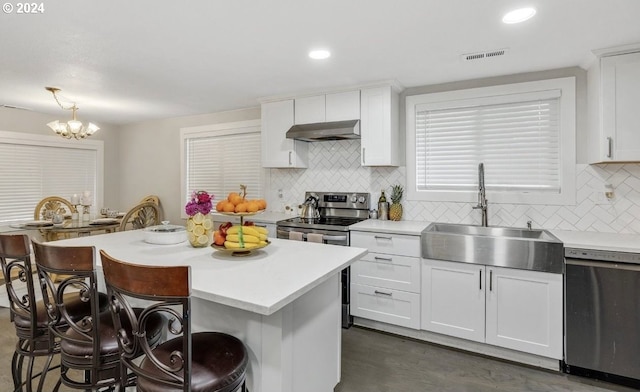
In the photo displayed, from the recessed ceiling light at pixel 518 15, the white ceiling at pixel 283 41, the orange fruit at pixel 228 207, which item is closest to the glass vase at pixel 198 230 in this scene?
the orange fruit at pixel 228 207

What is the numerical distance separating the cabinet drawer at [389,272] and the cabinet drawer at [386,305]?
0.05 m

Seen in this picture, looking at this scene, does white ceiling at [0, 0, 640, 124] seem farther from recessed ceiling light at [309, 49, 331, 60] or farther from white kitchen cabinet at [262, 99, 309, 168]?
white kitchen cabinet at [262, 99, 309, 168]

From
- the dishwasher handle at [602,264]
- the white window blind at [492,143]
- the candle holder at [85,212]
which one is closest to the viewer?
the dishwasher handle at [602,264]

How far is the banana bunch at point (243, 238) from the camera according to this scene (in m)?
1.69

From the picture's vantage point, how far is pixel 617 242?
2.29 m

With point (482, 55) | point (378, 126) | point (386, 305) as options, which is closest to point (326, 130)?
point (378, 126)

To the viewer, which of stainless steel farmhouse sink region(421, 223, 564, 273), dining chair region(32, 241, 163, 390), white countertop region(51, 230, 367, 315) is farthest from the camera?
stainless steel farmhouse sink region(421, 223, 564, 273)

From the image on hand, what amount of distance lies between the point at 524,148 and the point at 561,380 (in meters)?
1.84

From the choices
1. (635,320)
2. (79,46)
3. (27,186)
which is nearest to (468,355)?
(635,320)

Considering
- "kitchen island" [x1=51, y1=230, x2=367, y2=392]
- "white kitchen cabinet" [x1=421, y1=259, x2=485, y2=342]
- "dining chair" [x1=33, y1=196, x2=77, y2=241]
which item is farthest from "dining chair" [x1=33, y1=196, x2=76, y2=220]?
"white kitchen cabinet" [x1=421, y1=259, x2=485, y2=342]

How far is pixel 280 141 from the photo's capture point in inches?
150

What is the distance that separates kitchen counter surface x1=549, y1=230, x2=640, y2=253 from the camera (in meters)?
2.18

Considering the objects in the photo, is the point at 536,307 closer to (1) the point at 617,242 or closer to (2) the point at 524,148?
(1) the point at 617,242
